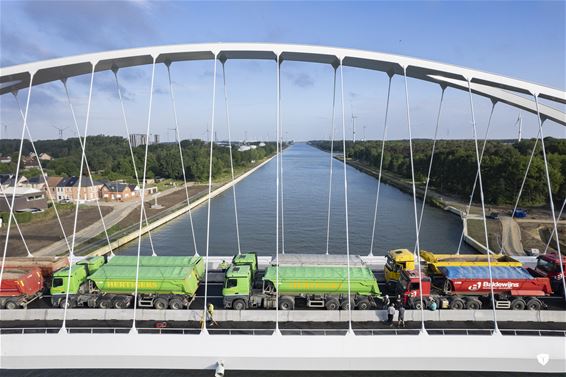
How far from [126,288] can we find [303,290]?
6145 millimetres

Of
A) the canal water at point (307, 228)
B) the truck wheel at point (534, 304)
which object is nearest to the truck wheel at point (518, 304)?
the truck wheel at point (534, 304)

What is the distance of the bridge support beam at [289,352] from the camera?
397 inches

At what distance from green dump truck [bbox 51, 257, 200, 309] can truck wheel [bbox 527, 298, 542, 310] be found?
456 inches

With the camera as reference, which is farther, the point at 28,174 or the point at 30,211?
the point at 28,174

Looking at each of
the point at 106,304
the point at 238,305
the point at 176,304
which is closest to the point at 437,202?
the point at 238,305

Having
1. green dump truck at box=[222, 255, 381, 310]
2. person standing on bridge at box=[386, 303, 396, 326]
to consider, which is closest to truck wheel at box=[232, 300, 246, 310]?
green dump truck at box=[222, 255, 381, 310]

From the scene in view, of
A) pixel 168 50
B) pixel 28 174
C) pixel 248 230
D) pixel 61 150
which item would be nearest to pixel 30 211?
pixel 248 230

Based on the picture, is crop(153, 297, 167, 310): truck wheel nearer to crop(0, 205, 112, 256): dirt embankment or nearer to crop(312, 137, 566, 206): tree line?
crop(0, 205, 112, 256): dirt embankment

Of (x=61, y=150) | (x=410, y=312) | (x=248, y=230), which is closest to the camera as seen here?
(x=410, y=312)

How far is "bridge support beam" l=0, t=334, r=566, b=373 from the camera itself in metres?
10.1

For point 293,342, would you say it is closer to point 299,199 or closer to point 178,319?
point 178,319

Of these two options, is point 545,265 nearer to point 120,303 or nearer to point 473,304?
point 473,304

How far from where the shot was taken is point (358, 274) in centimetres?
1255

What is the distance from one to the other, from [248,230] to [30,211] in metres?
22.7
